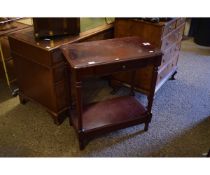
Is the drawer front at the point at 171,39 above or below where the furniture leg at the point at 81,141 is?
above

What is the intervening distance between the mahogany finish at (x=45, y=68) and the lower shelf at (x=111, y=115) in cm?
17

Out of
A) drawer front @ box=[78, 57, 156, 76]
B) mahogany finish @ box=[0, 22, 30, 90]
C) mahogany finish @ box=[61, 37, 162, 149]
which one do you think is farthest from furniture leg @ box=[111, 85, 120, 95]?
mahogany finish @ box=[0, 22, 30, 90]

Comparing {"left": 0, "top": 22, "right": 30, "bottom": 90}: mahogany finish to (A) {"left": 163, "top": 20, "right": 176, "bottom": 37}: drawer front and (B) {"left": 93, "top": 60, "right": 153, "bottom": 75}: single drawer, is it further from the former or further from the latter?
(A) {"left": 163, "top": 20, "right": 176, "bottom": 37}: drawer front

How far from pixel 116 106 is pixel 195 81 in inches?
43.0

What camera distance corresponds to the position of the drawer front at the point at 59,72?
1538mm

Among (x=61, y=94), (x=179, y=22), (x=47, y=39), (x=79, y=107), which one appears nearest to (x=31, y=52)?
(x=47, y=39)

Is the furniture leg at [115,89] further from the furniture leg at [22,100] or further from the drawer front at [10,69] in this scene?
the drawer front at [10,69]

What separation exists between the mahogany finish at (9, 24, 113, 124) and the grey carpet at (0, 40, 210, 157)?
15cm

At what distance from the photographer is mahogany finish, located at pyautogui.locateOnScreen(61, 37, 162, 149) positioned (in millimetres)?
1281

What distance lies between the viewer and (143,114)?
165 cm

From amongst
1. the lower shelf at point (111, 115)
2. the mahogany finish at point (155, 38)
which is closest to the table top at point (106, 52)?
the mahogany finish at point (155, 38)
